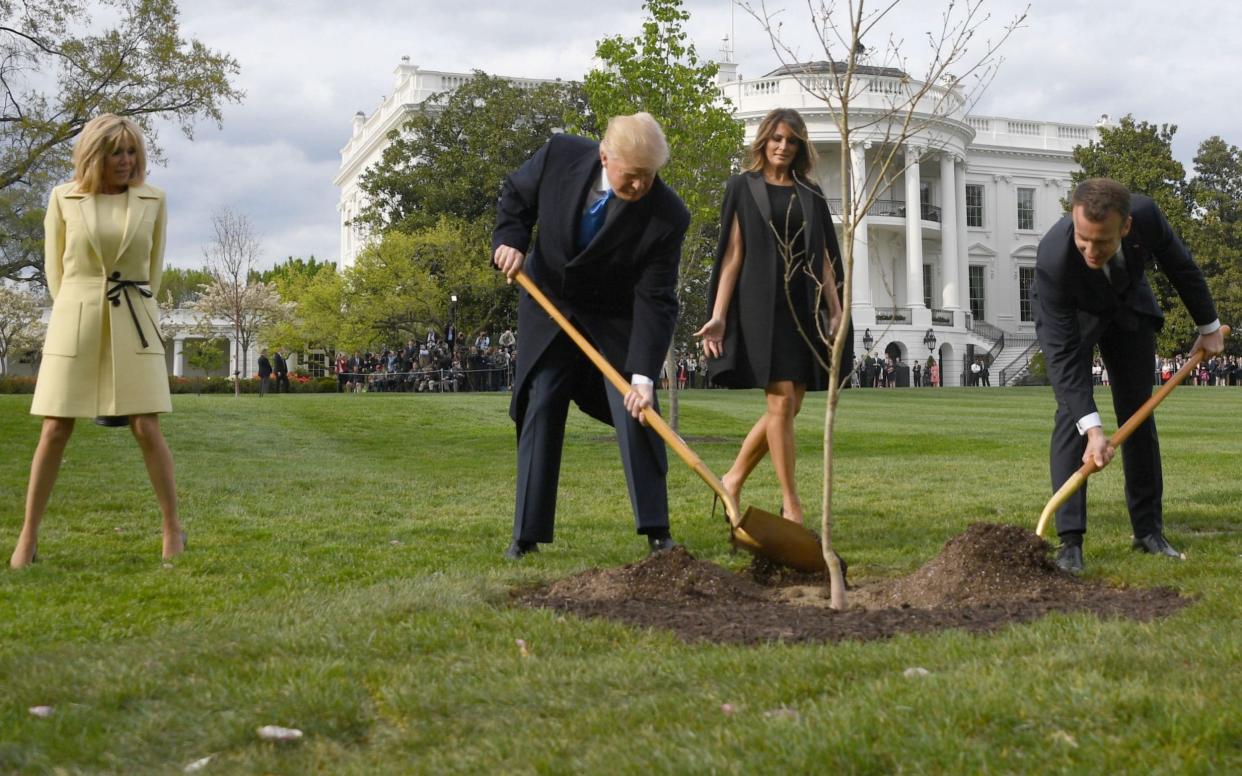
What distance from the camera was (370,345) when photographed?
46812mm

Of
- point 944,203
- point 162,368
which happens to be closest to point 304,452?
point 162,368

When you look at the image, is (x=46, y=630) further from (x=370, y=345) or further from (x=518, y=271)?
(x=370, y=345)

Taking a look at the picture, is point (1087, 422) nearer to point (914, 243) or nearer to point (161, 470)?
point (161, 470)

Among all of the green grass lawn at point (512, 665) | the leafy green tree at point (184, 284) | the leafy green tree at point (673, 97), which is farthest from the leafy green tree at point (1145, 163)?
the leafy green tree at point (184, 284)

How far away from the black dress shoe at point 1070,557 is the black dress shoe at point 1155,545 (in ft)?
1.36

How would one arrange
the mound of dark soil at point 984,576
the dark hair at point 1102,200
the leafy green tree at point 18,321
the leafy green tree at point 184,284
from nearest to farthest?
the mound of dark soil at point 984,576, the dark hair at point 1102,200, the leafy green tree at point 18,321, the leafy green tree at point 184,284

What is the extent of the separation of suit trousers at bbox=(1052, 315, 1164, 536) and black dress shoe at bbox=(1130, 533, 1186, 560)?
28 mm

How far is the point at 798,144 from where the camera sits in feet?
19.5

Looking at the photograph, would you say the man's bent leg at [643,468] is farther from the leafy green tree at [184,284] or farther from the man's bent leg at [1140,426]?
the leafy green tree at [184,284]

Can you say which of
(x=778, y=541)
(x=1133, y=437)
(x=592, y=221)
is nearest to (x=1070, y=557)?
(x=1133, y=437)

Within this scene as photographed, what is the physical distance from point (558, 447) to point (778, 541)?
1.14 m

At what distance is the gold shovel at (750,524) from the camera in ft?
16.0

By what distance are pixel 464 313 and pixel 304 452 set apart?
105ft

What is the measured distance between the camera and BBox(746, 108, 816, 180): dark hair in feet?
19.3
